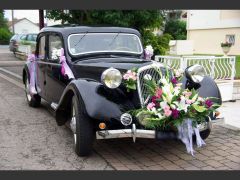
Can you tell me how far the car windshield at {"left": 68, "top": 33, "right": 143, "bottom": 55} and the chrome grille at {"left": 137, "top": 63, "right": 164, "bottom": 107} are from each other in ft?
3.94

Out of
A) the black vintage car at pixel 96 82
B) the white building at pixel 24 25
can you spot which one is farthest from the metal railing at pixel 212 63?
the white building at pixel 24 25

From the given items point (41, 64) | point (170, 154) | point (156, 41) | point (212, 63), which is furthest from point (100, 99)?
point (156, 41)

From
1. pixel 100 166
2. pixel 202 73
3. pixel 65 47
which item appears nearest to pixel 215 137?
pixel 202 73

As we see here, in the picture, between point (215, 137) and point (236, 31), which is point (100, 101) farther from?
point (236, 31)

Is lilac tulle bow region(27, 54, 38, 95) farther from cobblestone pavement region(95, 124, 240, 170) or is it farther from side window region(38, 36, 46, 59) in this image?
cobblestone pavement region(95, 124, 240, 170)

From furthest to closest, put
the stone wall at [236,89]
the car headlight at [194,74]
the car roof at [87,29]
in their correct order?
the stone wall at [236,89] → the car roof at [87,29] → the car headlight at [194,74]

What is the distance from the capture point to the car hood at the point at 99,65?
15.5ft

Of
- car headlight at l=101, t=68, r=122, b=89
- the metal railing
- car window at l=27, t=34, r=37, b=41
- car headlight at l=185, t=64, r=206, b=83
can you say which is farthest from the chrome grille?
car window at l=27, t=34, r=37, b=41

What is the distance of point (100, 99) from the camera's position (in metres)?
4.19

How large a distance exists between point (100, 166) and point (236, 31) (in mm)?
22249

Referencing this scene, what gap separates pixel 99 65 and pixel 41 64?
2004 millimetres

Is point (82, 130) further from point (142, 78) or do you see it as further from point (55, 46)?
point (55, 46)

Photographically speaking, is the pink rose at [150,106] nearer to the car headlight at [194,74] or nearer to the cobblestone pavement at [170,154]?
the cobblestone pavement at [170,154]

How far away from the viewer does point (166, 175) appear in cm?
386
